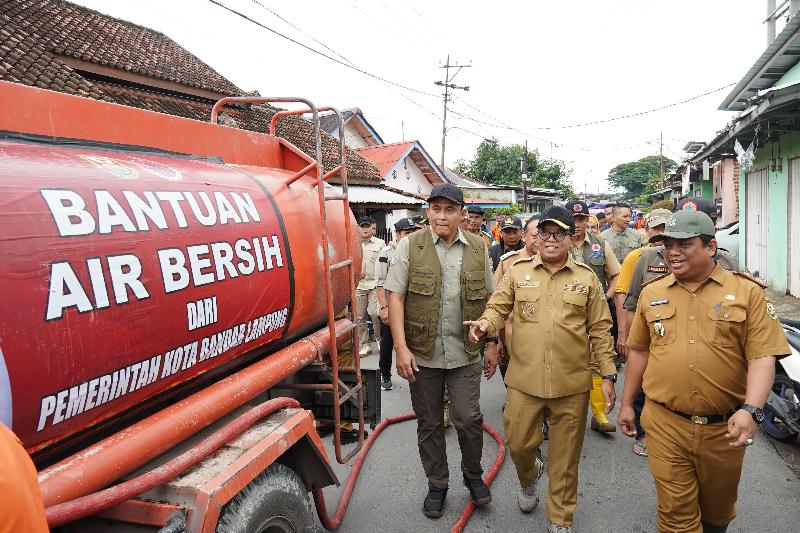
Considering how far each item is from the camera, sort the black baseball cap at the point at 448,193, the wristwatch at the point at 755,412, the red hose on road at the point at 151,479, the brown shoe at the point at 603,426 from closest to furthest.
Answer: the red hose on road at the point at 151,479, the wristwatch at the point at 755,412, the black baseball cap at the point at 448,193, the brown shoe at the point at 603,426

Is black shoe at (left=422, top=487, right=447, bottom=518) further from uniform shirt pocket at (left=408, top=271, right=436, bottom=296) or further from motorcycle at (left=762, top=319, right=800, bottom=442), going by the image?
motorcycle at (left=762, top=319, right=800, bottom=442)

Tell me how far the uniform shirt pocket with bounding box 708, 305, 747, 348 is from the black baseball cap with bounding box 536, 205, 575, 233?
99cm

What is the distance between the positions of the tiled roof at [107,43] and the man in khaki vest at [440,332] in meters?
9.13

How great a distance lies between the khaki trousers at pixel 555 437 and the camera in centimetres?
319

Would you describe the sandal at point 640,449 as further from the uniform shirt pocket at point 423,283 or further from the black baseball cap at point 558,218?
the uniform shirt pocket at point 423,283

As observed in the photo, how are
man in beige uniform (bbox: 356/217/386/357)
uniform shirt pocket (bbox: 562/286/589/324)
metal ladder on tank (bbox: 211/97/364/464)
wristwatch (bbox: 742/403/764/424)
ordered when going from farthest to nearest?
man in beige uniform (bbox: 356/217/386/357)
uniform shirt pocket (bbox: 562/286/589/324)
metal ladder on tank (bbox: 211/97/364/464)
wristwatch (bbox: 742/403/764/424)

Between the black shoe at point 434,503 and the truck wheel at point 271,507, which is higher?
the truck wheel at point 271,507

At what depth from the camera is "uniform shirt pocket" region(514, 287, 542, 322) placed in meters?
3.34

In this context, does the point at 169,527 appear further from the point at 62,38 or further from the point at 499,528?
the point at 62,38

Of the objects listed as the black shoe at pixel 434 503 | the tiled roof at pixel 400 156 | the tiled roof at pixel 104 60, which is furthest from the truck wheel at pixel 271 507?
the tiled roof at pixel 400 156

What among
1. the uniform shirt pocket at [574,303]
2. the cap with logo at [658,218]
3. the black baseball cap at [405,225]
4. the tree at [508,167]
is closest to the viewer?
the uniform shirt pocket at [574,303]

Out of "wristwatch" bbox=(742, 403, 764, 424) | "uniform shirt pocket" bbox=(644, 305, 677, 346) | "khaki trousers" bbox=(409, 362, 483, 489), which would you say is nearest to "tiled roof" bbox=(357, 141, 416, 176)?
"khaki trousers" bbox=(409, 362, 483, 489)

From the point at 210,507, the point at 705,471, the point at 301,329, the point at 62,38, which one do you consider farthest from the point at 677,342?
the point at 62,38

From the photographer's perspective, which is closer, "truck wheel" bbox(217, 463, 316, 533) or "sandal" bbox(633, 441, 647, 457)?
"truck wheel" bbox(217, 463, 316, 533)
